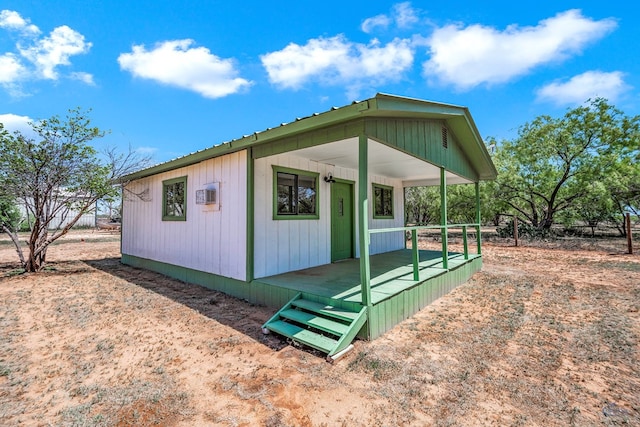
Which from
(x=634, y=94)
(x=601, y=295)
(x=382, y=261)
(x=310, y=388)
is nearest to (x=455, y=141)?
(x=382, y=261)

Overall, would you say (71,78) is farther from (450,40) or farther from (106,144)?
(450,40)

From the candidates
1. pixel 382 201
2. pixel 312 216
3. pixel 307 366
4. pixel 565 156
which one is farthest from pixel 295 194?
pixel 565 156

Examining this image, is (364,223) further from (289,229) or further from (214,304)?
(214,304)

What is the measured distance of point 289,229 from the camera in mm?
5285

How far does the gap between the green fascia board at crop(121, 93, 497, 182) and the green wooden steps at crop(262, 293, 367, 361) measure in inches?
86.9

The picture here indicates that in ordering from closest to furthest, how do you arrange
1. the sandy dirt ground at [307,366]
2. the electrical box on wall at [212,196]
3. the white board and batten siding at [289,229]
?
the sandy dirt ground at [307,366]
the white board and batten siding at [289,229]
the electrical box on wall at [212,196]

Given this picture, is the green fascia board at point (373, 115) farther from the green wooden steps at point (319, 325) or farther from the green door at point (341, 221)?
the green door at point (341, 221)

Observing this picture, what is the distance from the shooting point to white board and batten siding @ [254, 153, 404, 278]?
479 cm

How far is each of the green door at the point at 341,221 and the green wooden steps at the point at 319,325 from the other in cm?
276

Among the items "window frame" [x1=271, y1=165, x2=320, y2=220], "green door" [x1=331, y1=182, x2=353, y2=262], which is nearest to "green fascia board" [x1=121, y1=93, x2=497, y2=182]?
"window frame" [x1=271, y1=165, x2=320, y2=220]

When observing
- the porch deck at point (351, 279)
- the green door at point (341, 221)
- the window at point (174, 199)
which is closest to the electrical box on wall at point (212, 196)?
the window at point (174, 199)

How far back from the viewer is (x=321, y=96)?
13.8m

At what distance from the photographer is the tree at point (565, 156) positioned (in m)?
13.1

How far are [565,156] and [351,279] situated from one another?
1536 cm
